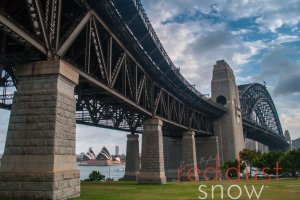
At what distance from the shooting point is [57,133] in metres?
18.5

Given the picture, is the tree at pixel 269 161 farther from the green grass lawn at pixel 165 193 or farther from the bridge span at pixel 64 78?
the green grass lawn at pixel 165 193

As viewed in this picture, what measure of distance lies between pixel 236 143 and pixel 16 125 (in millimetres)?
75280

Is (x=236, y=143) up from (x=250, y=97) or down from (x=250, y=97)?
down

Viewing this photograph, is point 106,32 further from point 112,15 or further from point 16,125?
point 16,125

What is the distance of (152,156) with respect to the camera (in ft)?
141

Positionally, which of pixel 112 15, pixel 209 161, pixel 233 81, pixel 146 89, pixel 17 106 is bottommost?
pixel 209 161

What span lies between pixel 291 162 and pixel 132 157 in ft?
108

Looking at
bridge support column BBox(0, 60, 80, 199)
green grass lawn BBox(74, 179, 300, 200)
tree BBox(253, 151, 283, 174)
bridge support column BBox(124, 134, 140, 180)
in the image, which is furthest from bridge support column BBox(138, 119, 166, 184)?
tree BBox(253, 151, 283, 174)

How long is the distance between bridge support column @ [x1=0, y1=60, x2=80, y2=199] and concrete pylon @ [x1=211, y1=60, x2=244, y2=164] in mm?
70719

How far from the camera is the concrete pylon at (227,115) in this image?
85625 millimetres

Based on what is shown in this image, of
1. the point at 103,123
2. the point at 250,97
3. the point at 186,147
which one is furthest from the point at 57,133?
the point at 250,97

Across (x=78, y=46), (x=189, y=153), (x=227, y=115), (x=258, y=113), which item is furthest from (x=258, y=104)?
(x=78, y=46)

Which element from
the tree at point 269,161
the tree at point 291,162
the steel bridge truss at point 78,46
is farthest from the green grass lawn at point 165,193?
the tree at point 269,161

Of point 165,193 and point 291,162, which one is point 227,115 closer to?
point 291,162
